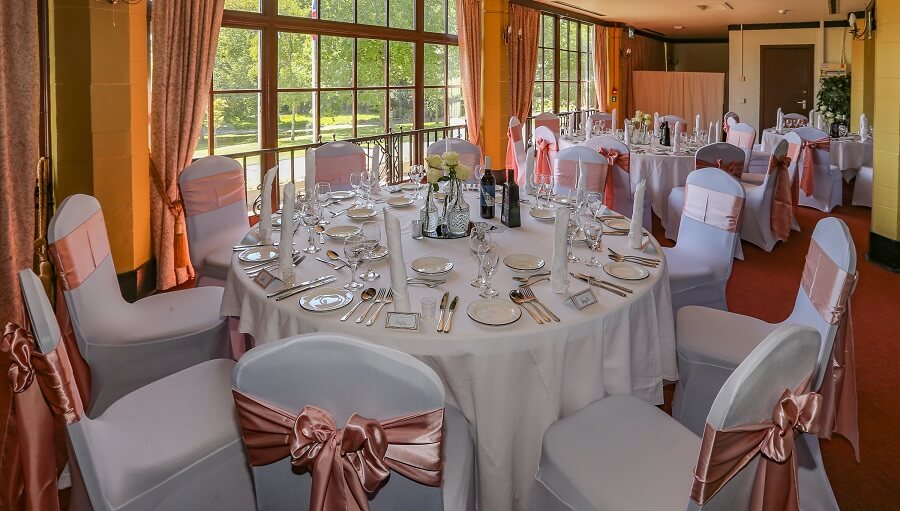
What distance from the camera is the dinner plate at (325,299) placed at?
6.35 ft

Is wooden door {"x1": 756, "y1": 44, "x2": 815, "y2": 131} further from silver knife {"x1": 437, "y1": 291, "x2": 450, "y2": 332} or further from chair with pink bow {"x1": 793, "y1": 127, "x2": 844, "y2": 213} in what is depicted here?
silver knife {"x1": 437, "y1": 291, "x2": 450, "y2": 332}

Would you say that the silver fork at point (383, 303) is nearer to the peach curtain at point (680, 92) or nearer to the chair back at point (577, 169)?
the chair back at point (577, 169)

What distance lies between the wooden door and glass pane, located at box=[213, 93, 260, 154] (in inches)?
465


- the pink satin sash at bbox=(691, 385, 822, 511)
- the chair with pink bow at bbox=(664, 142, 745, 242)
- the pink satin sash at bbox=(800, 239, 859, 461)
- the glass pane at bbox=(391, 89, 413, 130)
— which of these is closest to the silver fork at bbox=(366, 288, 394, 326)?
the pink satin sash at bbox=(691, 385, 822, 511)

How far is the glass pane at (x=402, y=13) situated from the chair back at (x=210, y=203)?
4.23 metres

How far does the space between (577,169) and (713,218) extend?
5.24 feet

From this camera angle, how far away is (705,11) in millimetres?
10547

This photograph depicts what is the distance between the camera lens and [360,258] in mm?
2139

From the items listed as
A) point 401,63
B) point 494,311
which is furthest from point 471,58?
point 494,311

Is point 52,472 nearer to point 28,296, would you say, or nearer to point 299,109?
point 28,296

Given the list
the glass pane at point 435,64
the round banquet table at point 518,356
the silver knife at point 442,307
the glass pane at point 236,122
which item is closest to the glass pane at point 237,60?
the glass pane at point 236,122

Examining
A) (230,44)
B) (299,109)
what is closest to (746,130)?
(299,109)

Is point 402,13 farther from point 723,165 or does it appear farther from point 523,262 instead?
point 523,262

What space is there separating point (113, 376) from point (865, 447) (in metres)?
3.06
